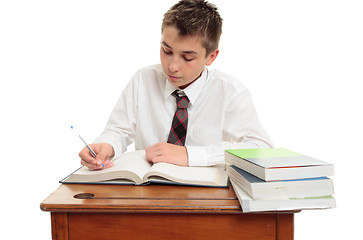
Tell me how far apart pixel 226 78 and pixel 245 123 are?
302 mm

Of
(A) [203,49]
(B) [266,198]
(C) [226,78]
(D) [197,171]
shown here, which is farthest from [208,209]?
(C) [226,78]

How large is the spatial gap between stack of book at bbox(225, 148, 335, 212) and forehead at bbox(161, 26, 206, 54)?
73 centimetres

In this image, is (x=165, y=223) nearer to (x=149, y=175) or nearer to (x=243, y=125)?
(x=149, y=175)

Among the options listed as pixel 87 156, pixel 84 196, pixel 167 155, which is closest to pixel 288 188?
pixel 167 155

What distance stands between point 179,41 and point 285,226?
3.21 feet

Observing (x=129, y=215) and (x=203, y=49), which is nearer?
(x=129, y=215)

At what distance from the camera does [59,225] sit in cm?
122

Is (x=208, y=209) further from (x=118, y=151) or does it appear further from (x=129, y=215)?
(x=118, y=151)

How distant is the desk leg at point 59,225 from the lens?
122cm

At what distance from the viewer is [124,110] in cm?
216

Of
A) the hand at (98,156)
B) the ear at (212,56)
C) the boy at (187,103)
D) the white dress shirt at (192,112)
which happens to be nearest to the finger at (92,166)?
the hand at (98,156)

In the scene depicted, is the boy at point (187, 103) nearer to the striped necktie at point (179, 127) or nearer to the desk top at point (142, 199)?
the striped necktie at point (179, 127)

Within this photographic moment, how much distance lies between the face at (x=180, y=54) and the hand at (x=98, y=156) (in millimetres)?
481

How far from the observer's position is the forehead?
1.75 m
